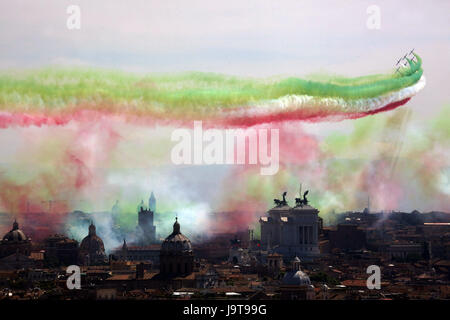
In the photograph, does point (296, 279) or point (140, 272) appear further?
point (140, 272)

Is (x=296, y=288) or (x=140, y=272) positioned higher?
(x=140, y=272)

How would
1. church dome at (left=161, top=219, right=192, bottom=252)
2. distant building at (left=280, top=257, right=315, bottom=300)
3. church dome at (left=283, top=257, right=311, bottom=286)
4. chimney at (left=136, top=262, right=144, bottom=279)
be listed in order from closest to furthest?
distant building at (left=280, top=257, right=315, bottom=300) → church dome at (left=283, top=257, right=311, bottom=286) → chimney at (left=136, top=262, right=144, bottom=279) → church dome at (left=161, top=219, right=192, bottom=252)

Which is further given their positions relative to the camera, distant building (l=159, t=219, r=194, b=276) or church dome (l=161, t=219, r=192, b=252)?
church dome (l=161, t=219, r=192, b=252)

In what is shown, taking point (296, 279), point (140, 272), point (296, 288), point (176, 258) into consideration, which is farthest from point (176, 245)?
point (296, 288)

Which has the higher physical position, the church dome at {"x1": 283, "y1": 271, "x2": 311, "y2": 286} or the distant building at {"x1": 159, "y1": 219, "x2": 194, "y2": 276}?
the distant building at {"x1": 159, "y1": 219, "x2": 194, "y2": 276}

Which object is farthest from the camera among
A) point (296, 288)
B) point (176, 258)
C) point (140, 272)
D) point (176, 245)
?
point (176, 245)

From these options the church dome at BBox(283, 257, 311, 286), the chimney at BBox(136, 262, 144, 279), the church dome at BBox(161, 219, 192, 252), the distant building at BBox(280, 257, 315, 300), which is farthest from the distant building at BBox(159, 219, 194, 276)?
the church dome at BBox(283, 257, 311, 286)

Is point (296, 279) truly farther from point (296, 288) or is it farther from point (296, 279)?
point (296, 288)

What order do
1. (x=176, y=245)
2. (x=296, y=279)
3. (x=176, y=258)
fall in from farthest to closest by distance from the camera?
(x=176, y=245), (x=176, y=258), (x=296, y=279)

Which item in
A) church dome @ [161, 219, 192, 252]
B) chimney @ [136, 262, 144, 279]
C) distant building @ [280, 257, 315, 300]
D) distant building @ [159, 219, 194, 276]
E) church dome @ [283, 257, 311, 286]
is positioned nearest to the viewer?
distant building @ [280, 257, 315, 300]

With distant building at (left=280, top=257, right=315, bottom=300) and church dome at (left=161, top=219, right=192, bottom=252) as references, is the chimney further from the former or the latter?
distant building at (left=280, top=257, right=315, bottom=300)

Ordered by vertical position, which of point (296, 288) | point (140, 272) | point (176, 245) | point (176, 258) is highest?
point (176, 245)
